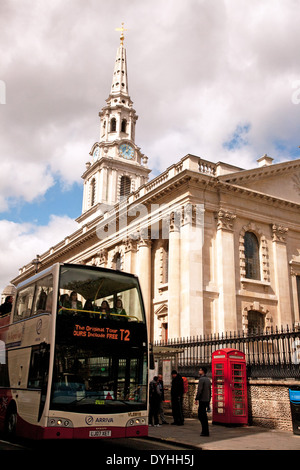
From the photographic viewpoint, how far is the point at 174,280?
83.6 ft

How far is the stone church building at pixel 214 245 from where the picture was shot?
2509 centimetres

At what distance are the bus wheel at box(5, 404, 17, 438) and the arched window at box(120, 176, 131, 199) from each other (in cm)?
4026

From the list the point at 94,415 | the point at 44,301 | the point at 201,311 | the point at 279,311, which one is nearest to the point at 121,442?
the point at 94,415

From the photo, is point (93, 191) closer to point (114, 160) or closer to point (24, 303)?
point (114, 160)

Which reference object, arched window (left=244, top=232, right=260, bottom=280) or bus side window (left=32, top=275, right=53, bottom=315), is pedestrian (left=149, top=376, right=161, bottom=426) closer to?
bus side window (left=32, top=275, right=53, bottom=315)

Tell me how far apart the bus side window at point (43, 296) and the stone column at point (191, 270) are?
14555 millimetres

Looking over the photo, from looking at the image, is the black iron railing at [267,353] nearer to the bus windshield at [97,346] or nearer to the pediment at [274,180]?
the bus windshield at [97,346]

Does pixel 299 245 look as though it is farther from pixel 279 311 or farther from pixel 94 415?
pixel 94 415

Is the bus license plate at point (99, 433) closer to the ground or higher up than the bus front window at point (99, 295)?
closer to the ground

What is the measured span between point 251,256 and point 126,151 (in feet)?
91.3

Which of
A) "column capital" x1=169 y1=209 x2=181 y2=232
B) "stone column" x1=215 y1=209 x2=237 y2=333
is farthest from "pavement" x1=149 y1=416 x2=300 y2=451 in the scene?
"column capital" x1=169 y1=209 x2=181 y2=232

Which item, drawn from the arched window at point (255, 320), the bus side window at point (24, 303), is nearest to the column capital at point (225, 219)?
the arched window at point (255, 320)

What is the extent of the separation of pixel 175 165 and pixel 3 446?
20.3m

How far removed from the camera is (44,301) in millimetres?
9758
